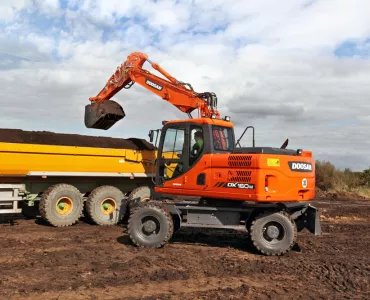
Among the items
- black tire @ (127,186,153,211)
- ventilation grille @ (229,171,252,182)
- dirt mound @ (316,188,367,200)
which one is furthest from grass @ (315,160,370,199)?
ventilation grille @ (229,171,252,182)

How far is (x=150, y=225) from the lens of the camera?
29.7ft

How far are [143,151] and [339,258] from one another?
6740mm

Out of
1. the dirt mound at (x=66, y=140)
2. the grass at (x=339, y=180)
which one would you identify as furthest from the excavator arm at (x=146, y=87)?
the grass at (x=339, y=180)

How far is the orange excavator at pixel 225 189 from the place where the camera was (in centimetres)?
849

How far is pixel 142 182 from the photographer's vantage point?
13297 mm

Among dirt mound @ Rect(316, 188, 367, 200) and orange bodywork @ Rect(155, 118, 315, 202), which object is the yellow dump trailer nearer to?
orange bodywork @ Rect(155, 118, 315, 202)

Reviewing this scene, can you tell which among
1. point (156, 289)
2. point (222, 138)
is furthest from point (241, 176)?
point (156, 289)

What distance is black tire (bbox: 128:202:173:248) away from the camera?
889cm

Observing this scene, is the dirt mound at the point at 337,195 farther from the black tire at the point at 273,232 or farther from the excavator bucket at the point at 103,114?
the black tire at the point at 273,232

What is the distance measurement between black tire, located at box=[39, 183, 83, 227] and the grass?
18.4m

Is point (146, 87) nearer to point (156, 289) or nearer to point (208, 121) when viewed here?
point (208, 121)

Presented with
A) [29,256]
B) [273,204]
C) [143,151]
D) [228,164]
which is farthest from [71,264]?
[143,151]

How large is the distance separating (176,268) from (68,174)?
17.3 feet

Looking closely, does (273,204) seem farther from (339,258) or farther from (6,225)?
(6,225)
